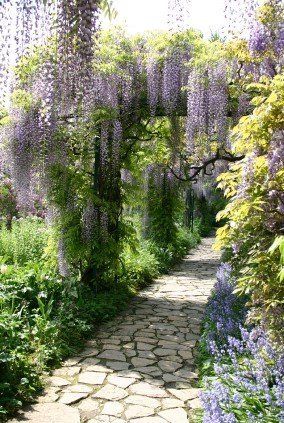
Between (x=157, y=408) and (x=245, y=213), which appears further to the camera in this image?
(x=157, y=408)

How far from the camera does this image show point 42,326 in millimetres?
4445

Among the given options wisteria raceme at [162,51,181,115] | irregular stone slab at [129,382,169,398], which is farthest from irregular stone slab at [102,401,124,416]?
wisteria raceme at [162,51,181,115]

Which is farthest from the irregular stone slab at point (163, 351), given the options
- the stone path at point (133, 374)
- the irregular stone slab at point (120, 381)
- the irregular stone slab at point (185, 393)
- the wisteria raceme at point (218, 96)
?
the wisteria raceme at point (218, 96)

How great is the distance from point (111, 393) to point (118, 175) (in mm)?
3696

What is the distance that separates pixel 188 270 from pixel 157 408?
21.5 feet

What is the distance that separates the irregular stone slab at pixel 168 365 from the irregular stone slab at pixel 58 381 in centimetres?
93

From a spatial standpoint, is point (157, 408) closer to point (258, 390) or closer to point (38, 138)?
point (258, 390)

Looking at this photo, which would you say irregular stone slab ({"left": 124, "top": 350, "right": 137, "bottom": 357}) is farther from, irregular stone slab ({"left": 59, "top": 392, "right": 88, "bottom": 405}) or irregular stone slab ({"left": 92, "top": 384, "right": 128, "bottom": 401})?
irregular stone slab ({"left": 59, "top": 392, "right": 88, "bottom": 405})

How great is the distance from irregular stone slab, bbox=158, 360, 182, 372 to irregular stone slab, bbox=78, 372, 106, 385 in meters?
0.59

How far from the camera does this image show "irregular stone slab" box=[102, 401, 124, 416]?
3.34 metres

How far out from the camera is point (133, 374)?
13.5 ft

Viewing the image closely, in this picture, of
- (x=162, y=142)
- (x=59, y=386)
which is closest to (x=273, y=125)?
(x=59, y=386)

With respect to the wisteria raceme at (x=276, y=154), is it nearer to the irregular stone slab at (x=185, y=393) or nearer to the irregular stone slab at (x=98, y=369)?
the irregular stone slab at (x=185, y=393)

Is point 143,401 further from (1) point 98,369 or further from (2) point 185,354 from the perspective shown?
(2) point 185,354
